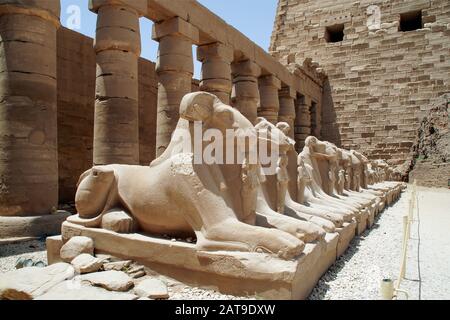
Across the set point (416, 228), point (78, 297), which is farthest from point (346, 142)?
point (78, 297)

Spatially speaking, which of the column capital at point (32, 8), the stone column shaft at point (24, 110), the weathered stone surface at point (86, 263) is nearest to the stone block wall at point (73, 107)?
the column capital at point (32, 8)

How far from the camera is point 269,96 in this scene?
13.5 metres

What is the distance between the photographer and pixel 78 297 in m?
2.62

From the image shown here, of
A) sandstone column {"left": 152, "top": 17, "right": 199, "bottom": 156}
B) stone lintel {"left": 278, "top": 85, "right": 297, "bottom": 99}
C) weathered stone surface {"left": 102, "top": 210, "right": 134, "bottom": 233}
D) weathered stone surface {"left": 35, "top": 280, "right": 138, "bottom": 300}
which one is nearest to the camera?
weathered stone surface {"left": 35, "top": 280, "right": 138, "bottom": 300}

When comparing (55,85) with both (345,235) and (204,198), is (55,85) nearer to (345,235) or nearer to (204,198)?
(204,198)

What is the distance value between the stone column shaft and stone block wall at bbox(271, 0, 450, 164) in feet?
40.4

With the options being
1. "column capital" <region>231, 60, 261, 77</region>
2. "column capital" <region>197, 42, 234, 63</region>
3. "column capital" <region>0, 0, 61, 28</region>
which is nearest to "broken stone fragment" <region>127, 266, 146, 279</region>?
"column capital" <region>0, 0, 61, 28</region>

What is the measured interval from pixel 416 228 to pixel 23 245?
19.7 feet

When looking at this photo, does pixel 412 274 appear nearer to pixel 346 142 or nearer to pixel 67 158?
pixel 67 158

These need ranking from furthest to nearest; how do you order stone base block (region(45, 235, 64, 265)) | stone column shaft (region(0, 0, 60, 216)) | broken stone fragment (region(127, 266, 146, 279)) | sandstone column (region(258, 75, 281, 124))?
sandstone column (region(258, 75, 281, 124)) → stone column shaft (region(0, 0, 60, 216)) → stone base block (region(45, 235, 64, 265)) → broken stone fragment (region(127, 266, 146, 279))

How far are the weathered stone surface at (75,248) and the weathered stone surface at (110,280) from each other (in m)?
0.47

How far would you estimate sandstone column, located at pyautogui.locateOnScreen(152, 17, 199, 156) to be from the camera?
27.3 ft

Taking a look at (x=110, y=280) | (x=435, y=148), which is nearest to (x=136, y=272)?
(x=110, y=280)

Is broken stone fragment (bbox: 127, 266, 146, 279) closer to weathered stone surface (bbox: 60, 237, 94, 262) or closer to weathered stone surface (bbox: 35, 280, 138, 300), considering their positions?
weathered stone surface (bbox: 35, 280, 138, 300)
